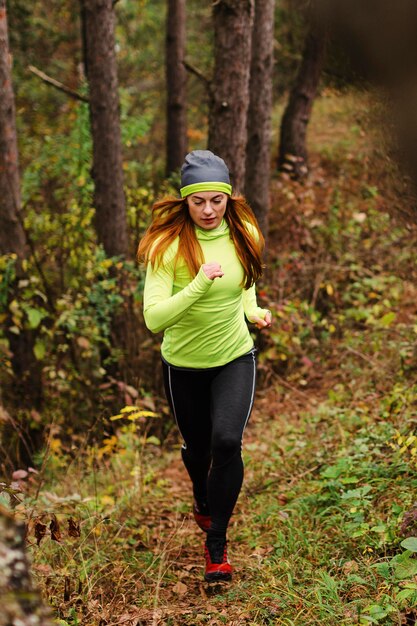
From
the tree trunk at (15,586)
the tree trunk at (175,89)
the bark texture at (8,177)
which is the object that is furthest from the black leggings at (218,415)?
the tree trunk at (175,89)

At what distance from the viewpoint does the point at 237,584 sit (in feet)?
12.9

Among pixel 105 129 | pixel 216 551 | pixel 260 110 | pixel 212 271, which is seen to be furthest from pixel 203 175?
pixel 260 110

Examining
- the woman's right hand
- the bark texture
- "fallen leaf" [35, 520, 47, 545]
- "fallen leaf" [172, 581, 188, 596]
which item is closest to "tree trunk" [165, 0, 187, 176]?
the bark texture

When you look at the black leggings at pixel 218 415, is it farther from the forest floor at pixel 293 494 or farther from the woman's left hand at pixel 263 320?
the forest floor at pixel 293 494

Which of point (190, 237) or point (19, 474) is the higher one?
point (190, 237)

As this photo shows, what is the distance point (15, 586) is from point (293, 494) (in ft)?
11.6

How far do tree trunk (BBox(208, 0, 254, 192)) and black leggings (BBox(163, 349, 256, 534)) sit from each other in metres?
3.54

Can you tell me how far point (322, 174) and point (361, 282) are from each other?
4.61 metres

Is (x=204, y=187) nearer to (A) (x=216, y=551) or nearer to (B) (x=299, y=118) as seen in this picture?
(A) (x=216, y=551)

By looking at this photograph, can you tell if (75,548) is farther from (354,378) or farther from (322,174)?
(322,174)

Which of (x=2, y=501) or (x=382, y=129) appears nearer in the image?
(x=382, y=129)

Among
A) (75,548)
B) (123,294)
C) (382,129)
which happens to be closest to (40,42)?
(123,294)

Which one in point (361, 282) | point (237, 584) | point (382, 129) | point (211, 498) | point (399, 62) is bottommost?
point (361, 282)

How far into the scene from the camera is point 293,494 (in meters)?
4.96
